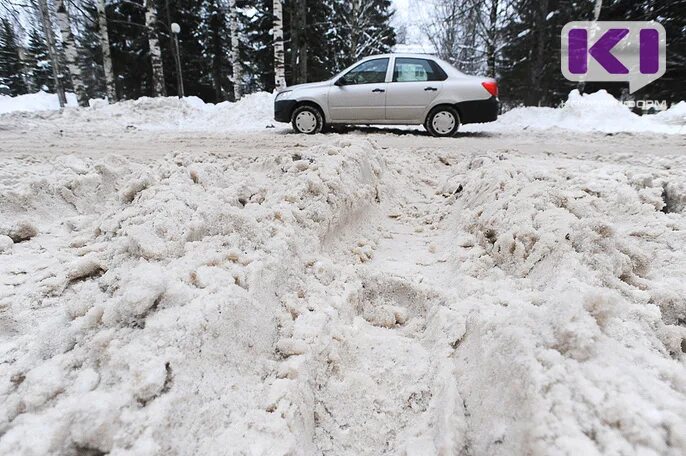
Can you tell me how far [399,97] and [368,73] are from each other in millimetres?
834

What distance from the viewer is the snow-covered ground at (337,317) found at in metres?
1.04

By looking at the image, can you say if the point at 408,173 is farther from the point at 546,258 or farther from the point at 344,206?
the point at 546,258

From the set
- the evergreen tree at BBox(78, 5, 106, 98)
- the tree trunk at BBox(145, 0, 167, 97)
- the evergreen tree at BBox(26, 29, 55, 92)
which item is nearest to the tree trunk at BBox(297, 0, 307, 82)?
the tree trunk at BBox(145, 0, 167, 97)

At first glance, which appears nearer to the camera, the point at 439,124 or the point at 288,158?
the point at 288,158

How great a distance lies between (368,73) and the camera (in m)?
7.93

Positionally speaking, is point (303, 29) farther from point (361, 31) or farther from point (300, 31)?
point (361, 31)

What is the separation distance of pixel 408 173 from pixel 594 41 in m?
15.1

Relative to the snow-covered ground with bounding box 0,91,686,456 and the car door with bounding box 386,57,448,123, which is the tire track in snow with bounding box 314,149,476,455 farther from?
the car door with bounding box 386,57,448,123

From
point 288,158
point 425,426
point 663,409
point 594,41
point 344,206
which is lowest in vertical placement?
point 425,426

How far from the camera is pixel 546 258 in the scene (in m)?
1.88

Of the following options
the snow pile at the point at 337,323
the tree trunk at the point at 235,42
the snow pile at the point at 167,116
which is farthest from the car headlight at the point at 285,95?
the tree trunk at the point at 235,42

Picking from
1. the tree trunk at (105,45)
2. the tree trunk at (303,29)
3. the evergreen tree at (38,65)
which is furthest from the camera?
the evergreen tree at (38,65)

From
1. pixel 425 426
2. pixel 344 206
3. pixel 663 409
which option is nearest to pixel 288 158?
pixel 344 206

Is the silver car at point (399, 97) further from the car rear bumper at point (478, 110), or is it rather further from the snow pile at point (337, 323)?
the snow pile at point (337, 323)
